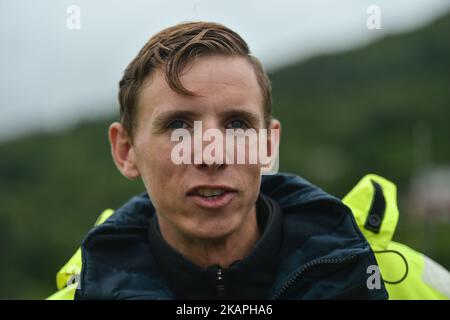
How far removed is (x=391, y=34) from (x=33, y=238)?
54859mm

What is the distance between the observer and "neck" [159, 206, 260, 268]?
3.34 m

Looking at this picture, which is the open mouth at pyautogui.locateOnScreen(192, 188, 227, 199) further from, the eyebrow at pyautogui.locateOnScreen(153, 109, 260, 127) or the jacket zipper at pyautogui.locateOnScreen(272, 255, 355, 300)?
the jacket zipper at pyautogui.locateOnScreen(272, 255, 355, 300)

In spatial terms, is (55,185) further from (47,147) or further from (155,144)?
(155,144)

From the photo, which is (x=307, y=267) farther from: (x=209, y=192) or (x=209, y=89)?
(x=209, y=89)

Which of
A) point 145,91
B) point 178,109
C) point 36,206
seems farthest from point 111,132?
point 36,206

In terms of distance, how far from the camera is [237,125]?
3.18 metres

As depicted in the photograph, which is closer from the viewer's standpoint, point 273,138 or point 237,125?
point 237,125

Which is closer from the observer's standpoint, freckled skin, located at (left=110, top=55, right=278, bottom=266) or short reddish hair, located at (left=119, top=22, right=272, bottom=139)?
freckled skin, located at (left=110, top=55, right=278, bottom=266)

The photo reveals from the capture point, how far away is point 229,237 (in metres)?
3.34

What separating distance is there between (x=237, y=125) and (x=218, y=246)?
0.61 m

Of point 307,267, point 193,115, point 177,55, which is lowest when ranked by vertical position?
point 307,267

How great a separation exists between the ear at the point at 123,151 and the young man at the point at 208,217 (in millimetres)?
13

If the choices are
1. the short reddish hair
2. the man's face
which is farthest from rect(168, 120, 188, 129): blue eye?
the short reddish hair

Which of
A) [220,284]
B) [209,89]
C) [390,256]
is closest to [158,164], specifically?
[209,89]
